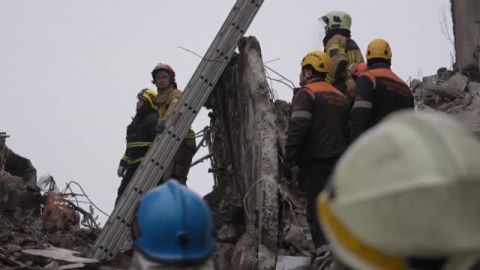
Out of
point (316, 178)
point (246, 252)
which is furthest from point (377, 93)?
point (246, 252)

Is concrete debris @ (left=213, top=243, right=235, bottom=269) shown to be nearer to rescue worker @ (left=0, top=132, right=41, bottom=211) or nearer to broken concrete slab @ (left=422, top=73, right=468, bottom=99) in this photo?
rescue worker @ (left=0, top=132, right=41, bottom=211)

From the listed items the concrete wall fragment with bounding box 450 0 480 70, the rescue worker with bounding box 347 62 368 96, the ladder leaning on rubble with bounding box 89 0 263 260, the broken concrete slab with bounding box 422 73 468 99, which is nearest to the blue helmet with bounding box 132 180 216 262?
the rescue worker with bounding box 347 62 368 96

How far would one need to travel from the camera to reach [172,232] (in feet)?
8.70

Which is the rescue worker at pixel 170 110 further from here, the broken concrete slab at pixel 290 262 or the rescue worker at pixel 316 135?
the rescue worker at pixel 316 135

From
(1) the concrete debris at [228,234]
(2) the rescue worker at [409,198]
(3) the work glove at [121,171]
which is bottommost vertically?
(2) the rescue worker at [409,198]

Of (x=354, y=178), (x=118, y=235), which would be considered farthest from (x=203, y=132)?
(x=354, y=178)

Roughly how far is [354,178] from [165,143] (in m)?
7.92

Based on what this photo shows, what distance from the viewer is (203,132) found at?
35.3 feet

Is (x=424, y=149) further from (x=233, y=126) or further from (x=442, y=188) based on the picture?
(x=233, y=126)

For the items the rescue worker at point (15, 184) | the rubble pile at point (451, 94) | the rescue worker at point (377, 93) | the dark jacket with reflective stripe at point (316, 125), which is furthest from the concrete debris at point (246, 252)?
the rescue worker at point (15, 184)

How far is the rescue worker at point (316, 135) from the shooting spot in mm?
7688

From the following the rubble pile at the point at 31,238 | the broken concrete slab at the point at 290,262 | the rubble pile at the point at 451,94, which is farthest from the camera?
the rubble pile at the point at 451,94

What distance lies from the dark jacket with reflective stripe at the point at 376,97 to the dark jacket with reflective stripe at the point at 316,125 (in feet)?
0.62

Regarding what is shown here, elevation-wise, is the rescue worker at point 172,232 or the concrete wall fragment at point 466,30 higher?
the concrete wall fragment at point 466,30
